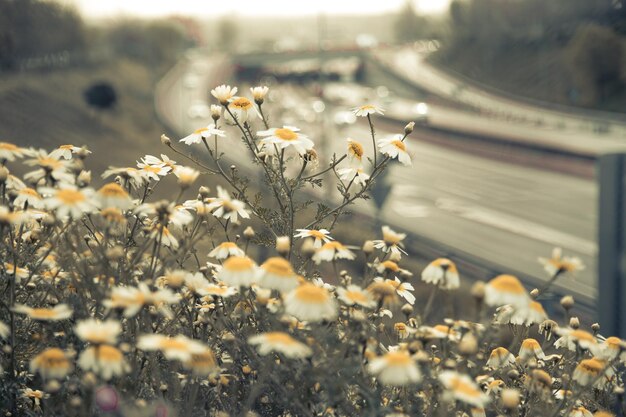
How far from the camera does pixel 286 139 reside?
3.45 m

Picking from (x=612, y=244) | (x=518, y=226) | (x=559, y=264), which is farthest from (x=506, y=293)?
(x=518, y=226)

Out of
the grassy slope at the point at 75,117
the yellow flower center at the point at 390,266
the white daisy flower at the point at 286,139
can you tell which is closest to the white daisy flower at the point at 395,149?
the white daisy flower at the point at 286,139

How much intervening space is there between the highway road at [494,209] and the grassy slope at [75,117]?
22.8 feet

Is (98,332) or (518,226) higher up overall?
(98,332)

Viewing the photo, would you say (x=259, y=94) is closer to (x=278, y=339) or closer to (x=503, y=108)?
(x=278, y=339)

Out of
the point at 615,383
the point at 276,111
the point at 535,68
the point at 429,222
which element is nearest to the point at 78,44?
the point at 535,68

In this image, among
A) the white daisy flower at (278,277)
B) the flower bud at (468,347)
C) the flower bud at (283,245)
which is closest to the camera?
the flower bud at (468,347)

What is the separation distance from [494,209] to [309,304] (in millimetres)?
27733

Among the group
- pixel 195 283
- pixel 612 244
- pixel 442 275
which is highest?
pixel 442 275

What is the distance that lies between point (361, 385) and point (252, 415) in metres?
0.37

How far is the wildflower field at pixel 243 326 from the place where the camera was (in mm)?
2572

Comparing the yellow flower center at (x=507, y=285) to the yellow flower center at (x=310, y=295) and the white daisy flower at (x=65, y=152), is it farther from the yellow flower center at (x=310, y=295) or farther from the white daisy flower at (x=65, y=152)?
the white daisy flower at (x=65, y=152)

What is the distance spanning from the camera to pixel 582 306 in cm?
1186

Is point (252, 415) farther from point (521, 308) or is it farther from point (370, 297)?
point (521, 308)
